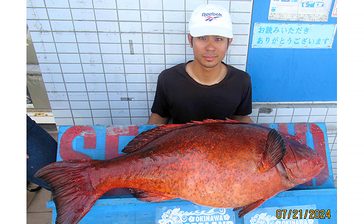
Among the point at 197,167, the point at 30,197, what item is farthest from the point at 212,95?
the point at 30,197

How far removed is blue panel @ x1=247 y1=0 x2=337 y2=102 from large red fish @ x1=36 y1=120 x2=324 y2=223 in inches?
49.4

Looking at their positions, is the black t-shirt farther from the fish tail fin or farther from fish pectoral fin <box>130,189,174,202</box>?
the fish tail fin

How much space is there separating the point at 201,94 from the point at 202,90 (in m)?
0.04

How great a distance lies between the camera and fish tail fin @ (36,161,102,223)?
194 centimetres

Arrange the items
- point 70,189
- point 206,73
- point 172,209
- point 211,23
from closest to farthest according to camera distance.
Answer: point 70,189
point 172,209
point 211,23
point 206,73

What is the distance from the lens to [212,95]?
9.35 feet

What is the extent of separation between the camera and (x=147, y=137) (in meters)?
2.23

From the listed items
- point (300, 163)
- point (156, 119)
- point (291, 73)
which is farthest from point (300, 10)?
point (156, 119)

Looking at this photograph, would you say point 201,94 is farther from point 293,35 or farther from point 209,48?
point 293,35

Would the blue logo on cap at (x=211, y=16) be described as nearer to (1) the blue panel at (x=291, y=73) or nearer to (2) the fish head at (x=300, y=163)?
(1) the blue panel at (x=291, y=73)

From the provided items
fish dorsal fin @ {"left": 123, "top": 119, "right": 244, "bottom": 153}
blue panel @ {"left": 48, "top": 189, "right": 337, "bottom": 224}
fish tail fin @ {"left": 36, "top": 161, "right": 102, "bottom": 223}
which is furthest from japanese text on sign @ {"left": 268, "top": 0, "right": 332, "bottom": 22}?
fish tail fin @ {"left": 36, "top": 161, "right": 102, "bottom": 223}
